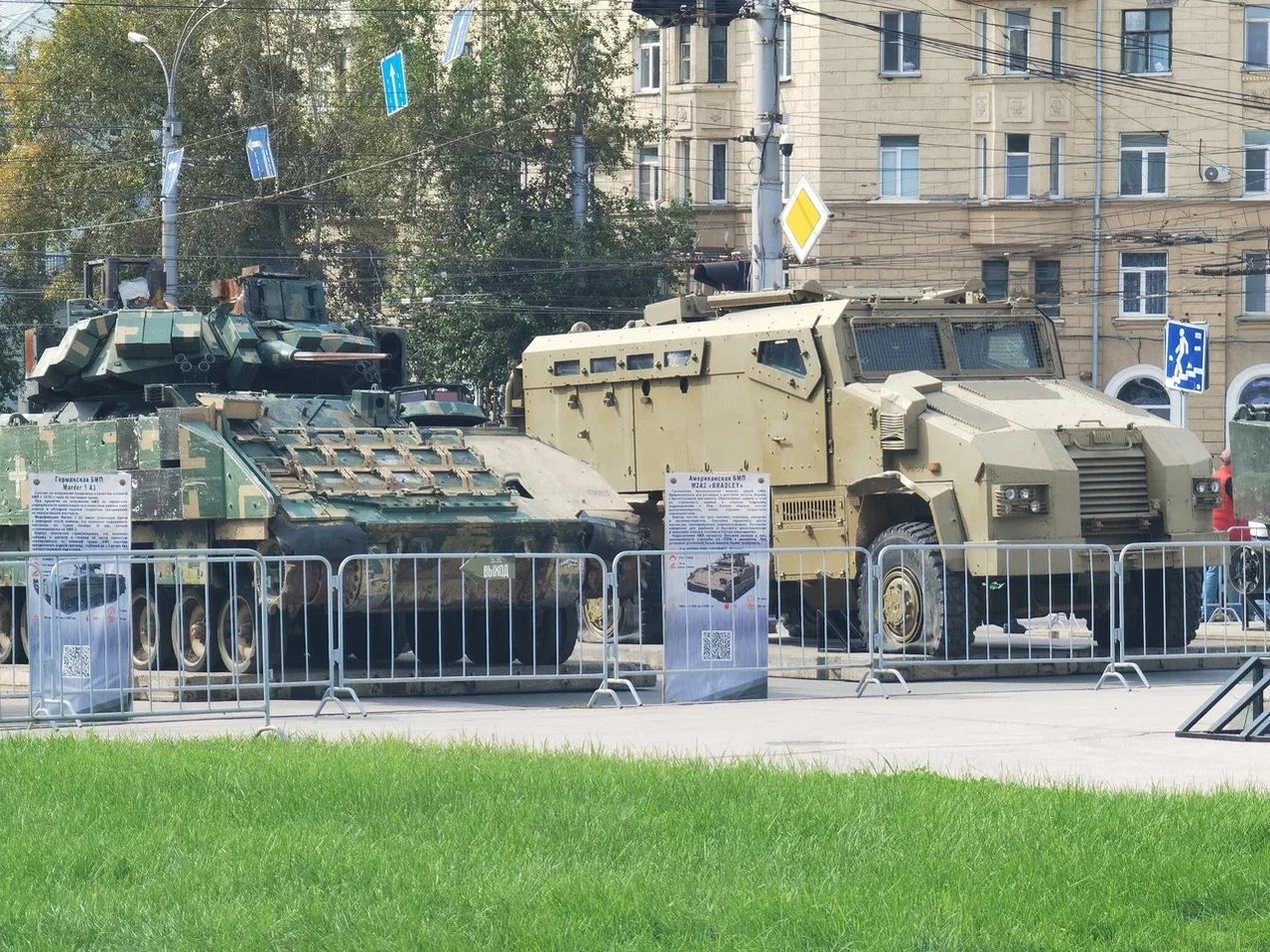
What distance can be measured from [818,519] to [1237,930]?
1172cm

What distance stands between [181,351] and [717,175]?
29011mm

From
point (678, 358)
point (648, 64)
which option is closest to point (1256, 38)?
point (648, 64)

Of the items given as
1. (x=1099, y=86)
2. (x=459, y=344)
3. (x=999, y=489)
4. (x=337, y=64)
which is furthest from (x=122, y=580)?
(x=1099, y=86)

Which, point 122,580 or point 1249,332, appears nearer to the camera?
point 122,580

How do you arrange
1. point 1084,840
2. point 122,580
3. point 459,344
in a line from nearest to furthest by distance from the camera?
point 1084,840 → point 122,580 → point 459,344

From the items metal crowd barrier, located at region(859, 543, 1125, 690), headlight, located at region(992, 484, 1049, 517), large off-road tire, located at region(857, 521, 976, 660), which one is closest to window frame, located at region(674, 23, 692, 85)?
metal crowd barrier, located at region(859, 543, 1125, 690)

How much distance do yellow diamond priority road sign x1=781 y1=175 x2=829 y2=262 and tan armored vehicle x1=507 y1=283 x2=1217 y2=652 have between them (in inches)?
86.5

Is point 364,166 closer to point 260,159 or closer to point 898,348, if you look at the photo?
point 260,159

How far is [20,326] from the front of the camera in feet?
146

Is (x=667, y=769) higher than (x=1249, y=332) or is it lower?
lower

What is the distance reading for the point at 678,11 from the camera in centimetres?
2175

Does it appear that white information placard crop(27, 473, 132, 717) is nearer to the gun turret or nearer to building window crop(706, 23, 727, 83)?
the gun turret

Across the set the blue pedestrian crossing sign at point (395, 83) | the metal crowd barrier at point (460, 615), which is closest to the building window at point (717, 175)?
the blue pedestrian crossing sign at point (395, 83)

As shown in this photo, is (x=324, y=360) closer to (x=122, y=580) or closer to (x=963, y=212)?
(x=122, y=580)
